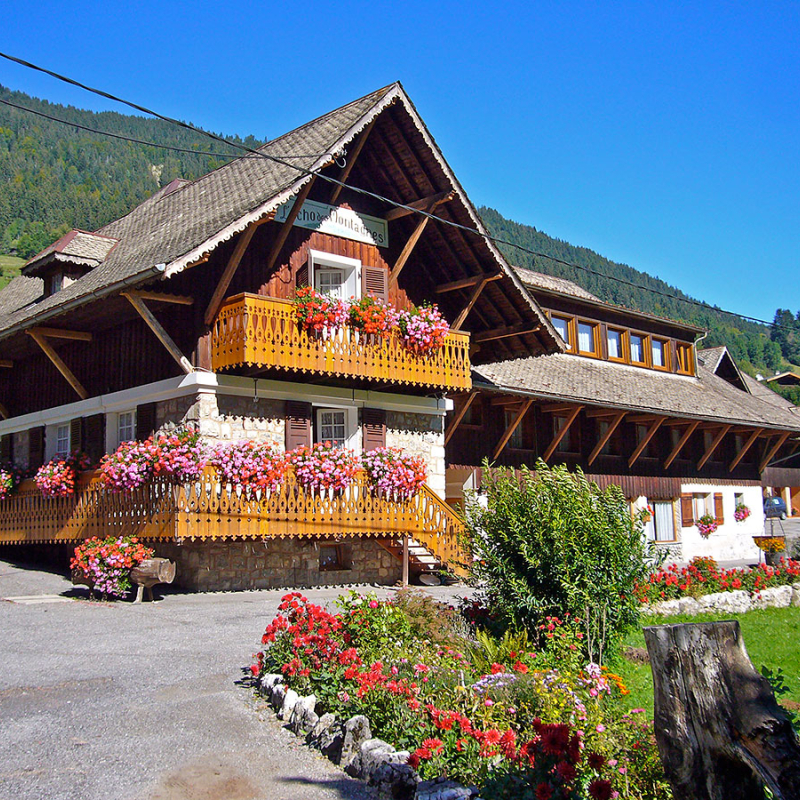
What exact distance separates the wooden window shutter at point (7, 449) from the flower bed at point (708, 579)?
15472mm

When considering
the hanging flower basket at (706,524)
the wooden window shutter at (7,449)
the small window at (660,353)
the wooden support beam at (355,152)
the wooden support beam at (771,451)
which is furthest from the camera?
the wooden support beam at (771,451)

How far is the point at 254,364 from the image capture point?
1542cm

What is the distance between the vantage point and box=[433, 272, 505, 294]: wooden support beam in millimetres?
19531

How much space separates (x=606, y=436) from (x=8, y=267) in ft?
311

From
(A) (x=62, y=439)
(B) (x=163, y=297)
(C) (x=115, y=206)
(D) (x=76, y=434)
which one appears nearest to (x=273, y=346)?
(B) (x=163, y=297)

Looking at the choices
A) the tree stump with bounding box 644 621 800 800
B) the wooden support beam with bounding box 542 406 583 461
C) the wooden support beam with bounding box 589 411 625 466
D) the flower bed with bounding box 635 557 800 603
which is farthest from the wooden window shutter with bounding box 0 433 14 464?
the tree stump with bounding box 644 621 800 800

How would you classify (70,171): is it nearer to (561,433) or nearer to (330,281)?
(561,433)

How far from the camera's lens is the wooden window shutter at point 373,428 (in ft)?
60.0

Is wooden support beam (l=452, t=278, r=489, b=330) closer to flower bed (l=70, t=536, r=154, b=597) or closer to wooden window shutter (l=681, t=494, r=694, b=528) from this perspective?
flower bed (l=70, t=536, r=154, b=597)

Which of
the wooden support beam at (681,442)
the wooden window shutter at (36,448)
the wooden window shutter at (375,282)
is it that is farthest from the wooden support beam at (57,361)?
the wooden support beam at (681,442)

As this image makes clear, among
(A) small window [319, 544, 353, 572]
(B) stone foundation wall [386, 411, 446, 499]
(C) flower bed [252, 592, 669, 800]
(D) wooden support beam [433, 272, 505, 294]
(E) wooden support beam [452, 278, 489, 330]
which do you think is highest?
(D) wooden support beam [433, 272, 505, 294]

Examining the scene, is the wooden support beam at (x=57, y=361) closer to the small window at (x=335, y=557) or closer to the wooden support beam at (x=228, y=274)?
the wooden support beam at (x=228, y=274)

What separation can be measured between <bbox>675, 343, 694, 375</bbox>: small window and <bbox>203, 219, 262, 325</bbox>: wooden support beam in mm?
18542

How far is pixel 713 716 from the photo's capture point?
174 inches
